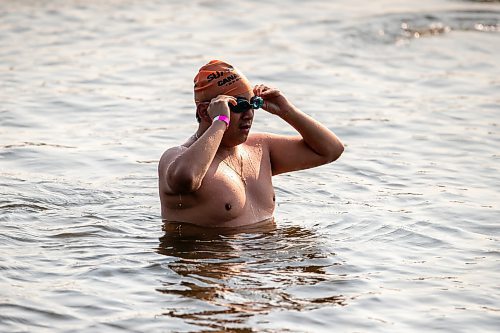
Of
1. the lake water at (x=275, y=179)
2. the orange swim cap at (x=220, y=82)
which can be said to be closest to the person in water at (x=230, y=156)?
the orange swim cap at (x=220, y=82)

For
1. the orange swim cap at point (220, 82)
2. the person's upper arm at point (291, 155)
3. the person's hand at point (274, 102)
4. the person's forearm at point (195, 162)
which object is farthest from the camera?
the person's upper arm at point (291, 155)

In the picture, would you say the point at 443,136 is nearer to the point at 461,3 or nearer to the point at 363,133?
the point at 363,133

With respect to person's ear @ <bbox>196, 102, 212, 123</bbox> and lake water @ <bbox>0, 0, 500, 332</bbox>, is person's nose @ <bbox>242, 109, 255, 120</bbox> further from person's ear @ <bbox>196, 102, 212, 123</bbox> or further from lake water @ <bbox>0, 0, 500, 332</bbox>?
lake water @ <bbox>0, 0, 500, 332</bbox>

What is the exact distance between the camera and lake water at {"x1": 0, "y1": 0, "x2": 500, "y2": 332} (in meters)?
6.59

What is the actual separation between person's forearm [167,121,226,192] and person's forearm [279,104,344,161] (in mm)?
778

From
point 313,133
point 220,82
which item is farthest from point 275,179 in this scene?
point 220,82

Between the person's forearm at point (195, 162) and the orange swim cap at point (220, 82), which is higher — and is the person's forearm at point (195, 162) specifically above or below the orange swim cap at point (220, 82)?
below

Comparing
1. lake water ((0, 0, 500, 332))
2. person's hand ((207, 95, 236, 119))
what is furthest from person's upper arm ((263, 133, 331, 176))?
person's hand ((207, 95, 236, 119))

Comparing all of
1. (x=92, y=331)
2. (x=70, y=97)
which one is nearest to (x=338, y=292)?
(x=92, y=331)

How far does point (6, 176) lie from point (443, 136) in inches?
178

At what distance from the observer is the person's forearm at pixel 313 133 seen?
7.91m

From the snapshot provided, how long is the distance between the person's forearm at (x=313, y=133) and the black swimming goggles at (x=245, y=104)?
370mm

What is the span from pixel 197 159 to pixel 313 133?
1.16 metres

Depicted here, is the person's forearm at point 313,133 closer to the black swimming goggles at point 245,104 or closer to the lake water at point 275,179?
the black swimming goggles at point 245,104
